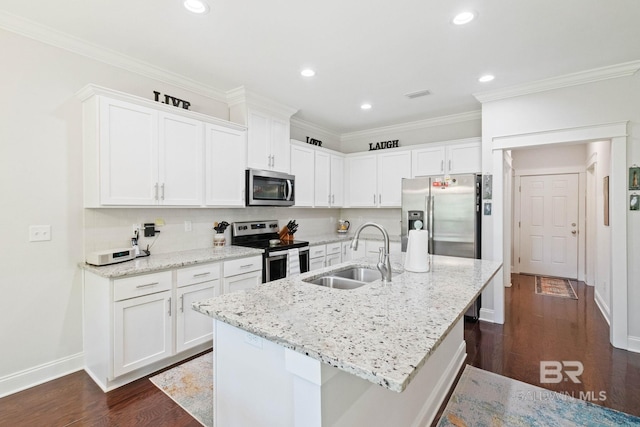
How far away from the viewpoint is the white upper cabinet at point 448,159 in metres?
3.97

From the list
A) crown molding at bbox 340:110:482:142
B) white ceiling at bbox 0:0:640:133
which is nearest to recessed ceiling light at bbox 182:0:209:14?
white ceiling at bbox 0:0:640:133

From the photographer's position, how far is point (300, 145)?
14.1ft

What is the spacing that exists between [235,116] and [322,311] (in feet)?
9.67

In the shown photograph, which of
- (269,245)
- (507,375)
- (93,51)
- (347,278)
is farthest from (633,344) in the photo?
(93,51)

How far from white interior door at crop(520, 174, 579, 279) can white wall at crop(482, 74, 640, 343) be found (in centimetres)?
318

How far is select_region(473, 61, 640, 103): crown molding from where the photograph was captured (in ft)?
9.41

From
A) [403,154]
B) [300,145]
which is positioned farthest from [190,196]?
[403,154]

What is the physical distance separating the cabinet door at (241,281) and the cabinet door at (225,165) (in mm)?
800

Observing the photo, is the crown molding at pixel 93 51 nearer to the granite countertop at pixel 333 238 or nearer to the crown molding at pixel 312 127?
the crown molding at pixel 312 127

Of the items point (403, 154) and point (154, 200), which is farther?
point (403, 154)

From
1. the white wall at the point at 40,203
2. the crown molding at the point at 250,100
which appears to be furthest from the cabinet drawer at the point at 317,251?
the white wall at the point at 40,203

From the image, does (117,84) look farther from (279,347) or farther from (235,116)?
(279,347)

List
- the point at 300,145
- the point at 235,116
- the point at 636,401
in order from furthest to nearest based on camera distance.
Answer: the point at 300,145 < the point at 235,116 < the point at 636,401

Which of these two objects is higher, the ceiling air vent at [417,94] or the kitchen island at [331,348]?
the ceiling air vent at [417,94]
